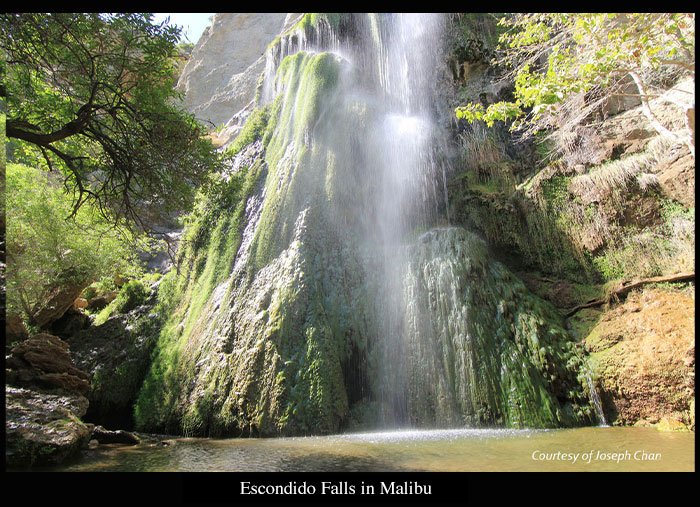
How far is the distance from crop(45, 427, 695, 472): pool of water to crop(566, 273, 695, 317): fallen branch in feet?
10.4

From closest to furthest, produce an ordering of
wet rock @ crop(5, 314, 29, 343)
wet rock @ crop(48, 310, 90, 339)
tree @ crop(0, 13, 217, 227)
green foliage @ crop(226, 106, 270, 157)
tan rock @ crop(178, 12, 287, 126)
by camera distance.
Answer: tree @ crop(0, 13, 217, 227) → wet rock @ crop(5, 314, 29, 343) → wet rock @ crop(48, 310, 90, 339) → green foliage @ crop(226, 106, 270, 157) → tan rock @ crop(178, 12, 287, 126)

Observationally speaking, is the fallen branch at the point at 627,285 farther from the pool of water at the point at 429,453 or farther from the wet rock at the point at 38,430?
the wet rock at the point at 38,430

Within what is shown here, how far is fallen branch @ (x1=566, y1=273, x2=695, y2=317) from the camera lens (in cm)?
806

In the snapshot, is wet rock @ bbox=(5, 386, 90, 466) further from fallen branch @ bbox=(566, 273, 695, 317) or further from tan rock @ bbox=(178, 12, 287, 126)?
tan rock @ bbox=(178, 12, 287, 126)

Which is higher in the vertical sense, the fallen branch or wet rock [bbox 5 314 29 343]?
the fallen branch

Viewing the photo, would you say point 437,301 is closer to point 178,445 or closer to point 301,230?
point 301,230

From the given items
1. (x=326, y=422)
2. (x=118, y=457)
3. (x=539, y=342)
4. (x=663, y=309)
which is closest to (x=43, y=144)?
(x=118, y=457)

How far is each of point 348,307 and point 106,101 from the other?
19.0ft

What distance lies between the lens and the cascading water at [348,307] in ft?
24.2

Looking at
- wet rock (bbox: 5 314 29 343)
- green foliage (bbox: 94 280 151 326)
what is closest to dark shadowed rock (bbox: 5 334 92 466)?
wet rock (bbox: 5 314 29 343)

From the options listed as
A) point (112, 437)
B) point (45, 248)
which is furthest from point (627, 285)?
point (45, 248)

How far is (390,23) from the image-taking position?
48.3ft

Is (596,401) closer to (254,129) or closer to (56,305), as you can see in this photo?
(254,129)

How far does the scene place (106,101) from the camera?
6.54 meters
